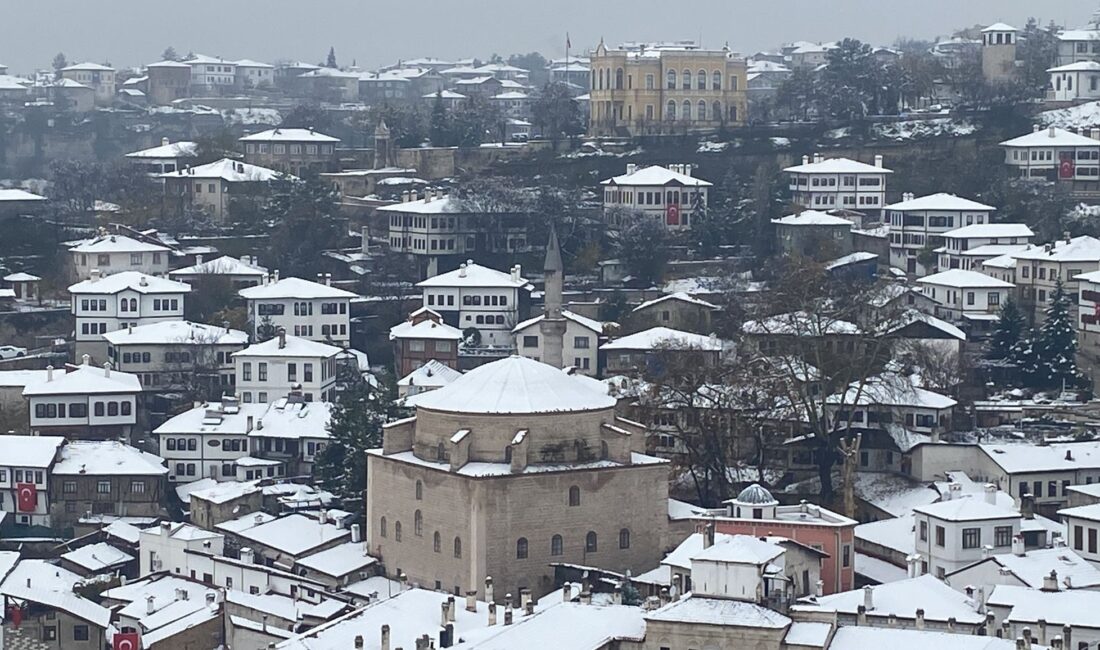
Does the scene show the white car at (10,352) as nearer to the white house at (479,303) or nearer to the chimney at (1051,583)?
the white house at (479,303)

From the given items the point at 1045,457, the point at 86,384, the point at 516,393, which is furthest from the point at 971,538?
the point at 86,384

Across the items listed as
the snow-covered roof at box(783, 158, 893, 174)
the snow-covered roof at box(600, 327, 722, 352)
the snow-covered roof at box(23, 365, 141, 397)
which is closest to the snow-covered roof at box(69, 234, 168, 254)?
the snow-covered roof at box(23, 365, 141, 397)

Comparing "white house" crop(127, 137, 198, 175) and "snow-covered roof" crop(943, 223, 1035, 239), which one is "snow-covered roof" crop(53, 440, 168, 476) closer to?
"snow-covered roof" crop(943, 223, 1035, 239)

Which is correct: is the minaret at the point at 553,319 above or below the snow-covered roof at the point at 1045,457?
above

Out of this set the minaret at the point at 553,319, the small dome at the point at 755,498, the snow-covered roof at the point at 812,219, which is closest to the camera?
the small dome at the point at 755,498

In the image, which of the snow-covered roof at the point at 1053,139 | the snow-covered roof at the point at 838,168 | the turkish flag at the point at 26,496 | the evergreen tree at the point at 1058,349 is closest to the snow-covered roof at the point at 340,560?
the turkish flag at the point at 26,496

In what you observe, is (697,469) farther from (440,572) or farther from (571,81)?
(571,81)

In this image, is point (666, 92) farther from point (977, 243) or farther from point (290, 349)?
point (290, 349)
